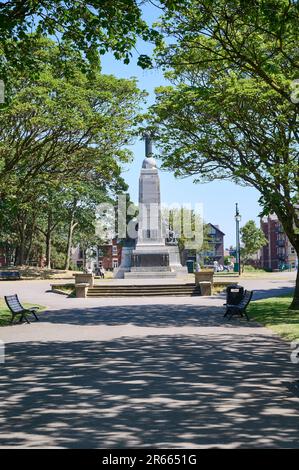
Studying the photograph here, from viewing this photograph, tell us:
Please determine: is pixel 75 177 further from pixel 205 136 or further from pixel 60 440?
pixel 60 440

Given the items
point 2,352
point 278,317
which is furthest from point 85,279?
point 2,352

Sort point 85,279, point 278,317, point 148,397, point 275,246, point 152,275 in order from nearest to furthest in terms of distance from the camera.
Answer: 1. point 148,397
2. point 278,317
3. point 85,279
4. point 152,275
5. point 275,246

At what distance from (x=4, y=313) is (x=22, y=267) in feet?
113

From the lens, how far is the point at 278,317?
18.2 meters

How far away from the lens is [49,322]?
18.0 metres

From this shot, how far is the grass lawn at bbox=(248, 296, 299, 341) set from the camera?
1427 cm

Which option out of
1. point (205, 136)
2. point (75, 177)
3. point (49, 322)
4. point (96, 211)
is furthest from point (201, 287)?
point (96, 211)

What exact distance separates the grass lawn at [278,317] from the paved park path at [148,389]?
65cm

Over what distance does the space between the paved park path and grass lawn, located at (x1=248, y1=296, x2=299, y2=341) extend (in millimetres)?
654

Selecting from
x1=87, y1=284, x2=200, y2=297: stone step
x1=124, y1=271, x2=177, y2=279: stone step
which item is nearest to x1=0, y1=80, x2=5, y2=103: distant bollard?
x1=87, y1=284, x2=200, y2=297: stone step

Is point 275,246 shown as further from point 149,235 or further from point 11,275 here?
point 149,235

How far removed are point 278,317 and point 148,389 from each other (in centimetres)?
1131

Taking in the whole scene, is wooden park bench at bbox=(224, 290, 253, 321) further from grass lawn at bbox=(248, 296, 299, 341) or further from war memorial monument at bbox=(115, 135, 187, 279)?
war memorial monument at bbox=(115, 135, 187, 279)

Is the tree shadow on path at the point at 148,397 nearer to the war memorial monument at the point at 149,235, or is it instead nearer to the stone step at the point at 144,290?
the stone step at the point at 144,290
